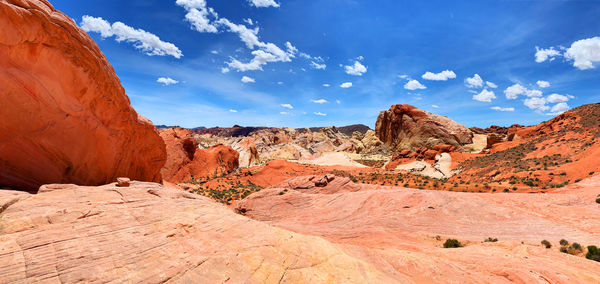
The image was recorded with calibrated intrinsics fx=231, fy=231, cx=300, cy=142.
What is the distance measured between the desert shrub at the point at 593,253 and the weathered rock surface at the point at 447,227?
81 centimetres

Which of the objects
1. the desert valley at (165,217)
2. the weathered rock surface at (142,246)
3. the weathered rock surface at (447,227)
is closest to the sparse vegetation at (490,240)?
the desert valley at (165,217)

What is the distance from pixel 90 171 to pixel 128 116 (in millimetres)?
3196

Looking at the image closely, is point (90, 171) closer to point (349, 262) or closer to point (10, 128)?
point (10, 128)

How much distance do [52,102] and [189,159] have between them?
1212 inches

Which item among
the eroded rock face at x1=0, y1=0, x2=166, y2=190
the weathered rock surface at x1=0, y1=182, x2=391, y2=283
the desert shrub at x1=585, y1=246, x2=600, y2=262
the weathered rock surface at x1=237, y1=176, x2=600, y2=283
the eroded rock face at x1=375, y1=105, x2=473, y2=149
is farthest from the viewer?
the eroded rock face at x1=375, y1=105, x2=473, y2=149

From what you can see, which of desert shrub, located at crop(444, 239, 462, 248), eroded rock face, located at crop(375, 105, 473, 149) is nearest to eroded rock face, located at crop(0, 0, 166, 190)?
desert shrub, located at crop(444, 239, 462, 248)

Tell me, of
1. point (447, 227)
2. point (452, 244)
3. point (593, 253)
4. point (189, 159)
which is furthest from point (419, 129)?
point (593, 253)

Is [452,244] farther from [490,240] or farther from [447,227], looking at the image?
[447,227]

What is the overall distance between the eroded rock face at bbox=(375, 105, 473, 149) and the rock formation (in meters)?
46.8

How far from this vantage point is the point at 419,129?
2400 inches

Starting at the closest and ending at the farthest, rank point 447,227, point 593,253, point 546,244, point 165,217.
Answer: point 165,217, point 593,253, point 546,244, point 447,227

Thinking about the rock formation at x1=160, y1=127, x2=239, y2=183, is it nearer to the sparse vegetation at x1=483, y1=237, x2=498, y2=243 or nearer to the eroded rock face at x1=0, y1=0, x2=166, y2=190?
the eroded rock face at x1=0, y1=0, x2=166, y2=190

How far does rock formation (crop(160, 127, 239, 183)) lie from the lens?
3456 cm

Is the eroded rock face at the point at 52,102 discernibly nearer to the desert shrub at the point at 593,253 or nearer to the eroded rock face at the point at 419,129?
the desert shrub at the point at 593,253
